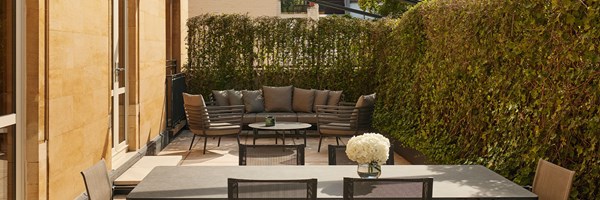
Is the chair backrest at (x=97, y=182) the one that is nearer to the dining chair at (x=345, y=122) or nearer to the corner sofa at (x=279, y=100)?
the dining chair at (x=345, y=122)

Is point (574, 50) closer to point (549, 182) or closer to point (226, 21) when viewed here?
point (549, 182)

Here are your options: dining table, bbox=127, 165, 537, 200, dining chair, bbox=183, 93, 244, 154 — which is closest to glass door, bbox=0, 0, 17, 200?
dining table, bbox=127, 165, 537, 200

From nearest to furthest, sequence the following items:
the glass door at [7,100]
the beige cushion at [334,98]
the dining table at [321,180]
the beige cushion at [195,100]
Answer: the dining table at [321,180], the glass door at [7,100], the beige cushion at [195,100], the beige cushion at [334,98]

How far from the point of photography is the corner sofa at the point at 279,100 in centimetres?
1428

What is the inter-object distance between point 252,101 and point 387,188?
10164mm

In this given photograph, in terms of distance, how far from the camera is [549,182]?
4.86 m

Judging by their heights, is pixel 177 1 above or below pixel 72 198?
above

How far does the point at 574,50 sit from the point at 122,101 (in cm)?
577

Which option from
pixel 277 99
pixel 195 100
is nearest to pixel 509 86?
pixel 195 100

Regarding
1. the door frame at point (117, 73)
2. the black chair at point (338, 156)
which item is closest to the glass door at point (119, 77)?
the door frame at point (117, 73)

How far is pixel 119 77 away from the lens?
9531 millimetres

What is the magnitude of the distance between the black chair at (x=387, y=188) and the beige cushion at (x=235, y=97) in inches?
394

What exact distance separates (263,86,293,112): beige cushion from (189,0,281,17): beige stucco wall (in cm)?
709

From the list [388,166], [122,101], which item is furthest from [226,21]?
[388,166]
